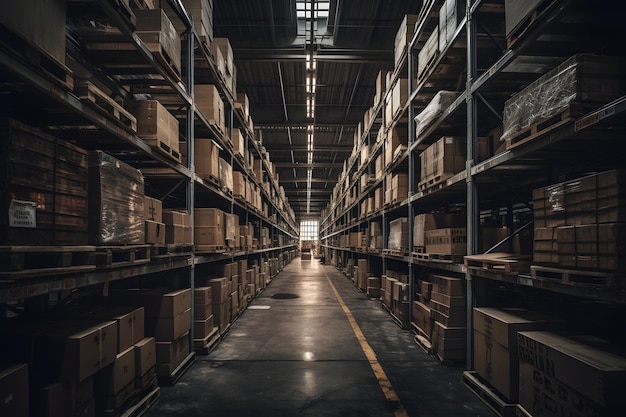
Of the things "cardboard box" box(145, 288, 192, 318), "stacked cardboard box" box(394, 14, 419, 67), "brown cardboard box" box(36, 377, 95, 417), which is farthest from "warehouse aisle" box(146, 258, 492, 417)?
"stacked cardboard box" box(394, 14, 419, 67)

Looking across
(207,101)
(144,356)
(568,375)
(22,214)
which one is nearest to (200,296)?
(144,356)

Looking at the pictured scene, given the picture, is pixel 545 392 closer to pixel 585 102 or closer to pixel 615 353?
pixel 615 353

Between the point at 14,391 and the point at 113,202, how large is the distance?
1.58 meters

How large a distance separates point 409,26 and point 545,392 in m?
7.14

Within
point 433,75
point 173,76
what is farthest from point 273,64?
point 173,76

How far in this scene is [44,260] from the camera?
9.61 ft

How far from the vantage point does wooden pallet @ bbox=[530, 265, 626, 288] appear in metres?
2.70

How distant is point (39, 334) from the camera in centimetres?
306

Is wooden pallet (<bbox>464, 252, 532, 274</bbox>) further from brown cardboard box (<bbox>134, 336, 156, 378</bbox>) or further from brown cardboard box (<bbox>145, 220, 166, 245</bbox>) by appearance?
brown cardboard box (<bbox>134, 336, 156, 378</bbox>)

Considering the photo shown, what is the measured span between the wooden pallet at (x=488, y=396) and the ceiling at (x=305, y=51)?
8442 millimetres

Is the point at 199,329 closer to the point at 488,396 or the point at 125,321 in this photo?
the point at 125,321

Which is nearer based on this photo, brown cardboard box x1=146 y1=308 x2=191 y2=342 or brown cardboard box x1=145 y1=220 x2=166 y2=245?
A: brown cardboard box x1=145 y1=220 x2=166 y2=245

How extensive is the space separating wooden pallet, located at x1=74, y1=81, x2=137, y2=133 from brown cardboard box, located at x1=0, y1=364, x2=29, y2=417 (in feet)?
6.25

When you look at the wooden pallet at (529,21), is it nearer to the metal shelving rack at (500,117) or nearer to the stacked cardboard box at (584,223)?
the metal shelving rack at (500,117)
